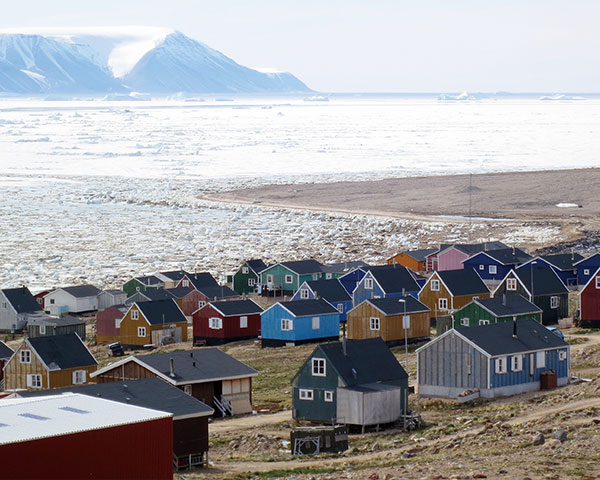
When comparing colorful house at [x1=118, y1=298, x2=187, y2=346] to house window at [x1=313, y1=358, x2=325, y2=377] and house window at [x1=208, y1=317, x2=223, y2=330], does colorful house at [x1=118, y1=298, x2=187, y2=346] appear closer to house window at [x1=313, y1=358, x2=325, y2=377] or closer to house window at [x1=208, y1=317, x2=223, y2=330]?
house window at [x1=208, y1=317, x2=223, y2=330]

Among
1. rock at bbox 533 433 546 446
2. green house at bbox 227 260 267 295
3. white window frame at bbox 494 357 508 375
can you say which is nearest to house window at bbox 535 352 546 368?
white window frame at bbox 494 357 508 375

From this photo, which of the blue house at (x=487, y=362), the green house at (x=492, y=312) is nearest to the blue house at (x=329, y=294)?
the green house at (x=492, y=312)

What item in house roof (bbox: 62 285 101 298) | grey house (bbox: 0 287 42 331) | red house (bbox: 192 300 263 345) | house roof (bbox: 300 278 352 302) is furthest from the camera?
house roof (bbox: 62 285 101 298)

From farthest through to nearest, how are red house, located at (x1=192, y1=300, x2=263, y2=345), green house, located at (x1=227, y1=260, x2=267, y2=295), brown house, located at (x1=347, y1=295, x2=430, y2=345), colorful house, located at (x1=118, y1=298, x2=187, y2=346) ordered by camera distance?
1. green house, located at (x1=227, y1=260, x2=267, y2=295)
2. colorful house, located at (x1=118, y1=298, x2=187, y2=346)
3. red house, located at (x1=192, y1=300, x2=263, y2=345)
4. brown house, located at (x1=347, y1=295, x2=430, y2=345)

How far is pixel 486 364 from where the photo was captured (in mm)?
30891

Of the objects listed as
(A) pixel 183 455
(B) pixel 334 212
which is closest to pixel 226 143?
(B) pixel 334 212

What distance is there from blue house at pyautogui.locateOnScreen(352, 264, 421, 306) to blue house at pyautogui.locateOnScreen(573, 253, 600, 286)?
8.42 metres

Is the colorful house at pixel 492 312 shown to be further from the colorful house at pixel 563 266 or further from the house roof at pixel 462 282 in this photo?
the colorful house at pixel 563 266

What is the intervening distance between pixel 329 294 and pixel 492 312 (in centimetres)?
1246

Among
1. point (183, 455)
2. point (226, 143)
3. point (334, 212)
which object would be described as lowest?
point (183, 455)

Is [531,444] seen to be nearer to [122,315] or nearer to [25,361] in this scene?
[25,361]

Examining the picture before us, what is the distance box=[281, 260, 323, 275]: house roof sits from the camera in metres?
59.0

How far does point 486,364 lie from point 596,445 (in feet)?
27.9

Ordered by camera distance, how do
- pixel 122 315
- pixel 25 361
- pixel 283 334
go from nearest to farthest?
1. pixel 25 361
2. pixel 283 334
3. pixel 122 315
